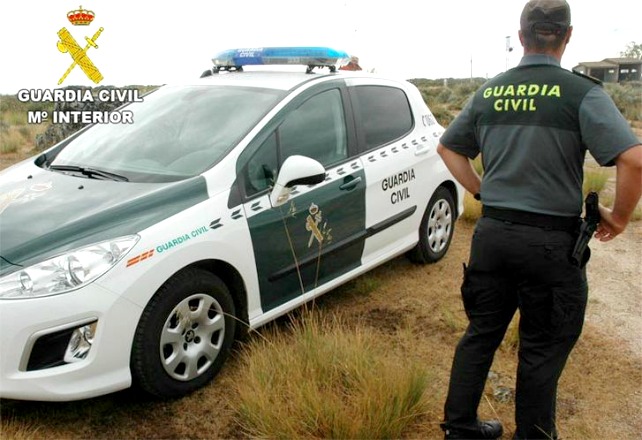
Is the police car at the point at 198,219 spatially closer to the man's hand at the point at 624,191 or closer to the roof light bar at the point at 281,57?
the roof light bar at the point at 281,57

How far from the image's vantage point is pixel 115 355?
296cm

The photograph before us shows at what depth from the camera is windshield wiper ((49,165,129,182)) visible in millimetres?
3634

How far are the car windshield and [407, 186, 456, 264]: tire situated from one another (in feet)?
6.28

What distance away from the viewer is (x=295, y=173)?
3566mm

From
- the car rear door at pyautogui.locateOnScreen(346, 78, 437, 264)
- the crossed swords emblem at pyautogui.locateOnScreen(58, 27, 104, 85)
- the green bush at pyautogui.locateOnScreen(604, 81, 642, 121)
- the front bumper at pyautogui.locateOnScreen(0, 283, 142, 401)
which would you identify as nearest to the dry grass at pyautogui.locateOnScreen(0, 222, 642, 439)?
the front bumper at pyautogui.locateOnScreen(0, 283, 142, 401)

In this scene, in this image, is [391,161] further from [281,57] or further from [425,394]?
[425,394]

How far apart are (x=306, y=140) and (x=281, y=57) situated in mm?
891

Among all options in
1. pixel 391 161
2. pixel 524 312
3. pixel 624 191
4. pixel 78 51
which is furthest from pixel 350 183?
pixel 78 51

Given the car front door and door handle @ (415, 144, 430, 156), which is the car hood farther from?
door handle @ (415, 144, 430, 156)

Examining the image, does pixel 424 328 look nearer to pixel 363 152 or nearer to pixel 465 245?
pixel 363 152

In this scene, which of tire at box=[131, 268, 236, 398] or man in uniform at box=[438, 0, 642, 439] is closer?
man in uniform at box=[438, 0, 642, 439]

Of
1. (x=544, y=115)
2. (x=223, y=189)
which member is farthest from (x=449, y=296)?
(x=544, y=115)

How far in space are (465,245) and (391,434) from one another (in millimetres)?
3764

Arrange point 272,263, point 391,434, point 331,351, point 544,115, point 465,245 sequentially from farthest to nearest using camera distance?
point 465,245
point 272,263
point 331,351
point 391,434
point 544,115
